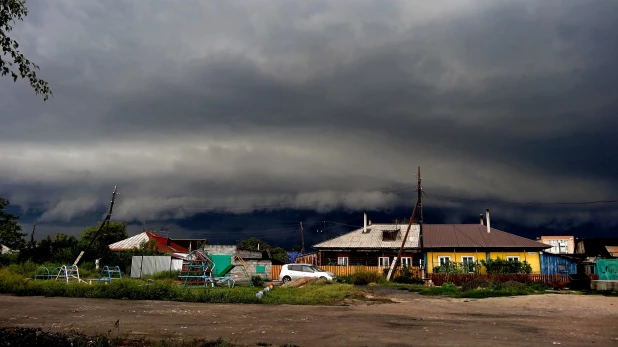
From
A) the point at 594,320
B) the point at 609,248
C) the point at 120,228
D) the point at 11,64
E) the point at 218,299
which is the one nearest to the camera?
the point at 11,64

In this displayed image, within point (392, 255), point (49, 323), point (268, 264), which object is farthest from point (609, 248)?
point (49, 323)

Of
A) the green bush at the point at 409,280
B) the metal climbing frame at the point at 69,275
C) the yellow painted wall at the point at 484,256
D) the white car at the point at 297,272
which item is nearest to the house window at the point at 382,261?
the yellow painted wall at the point at 484,256

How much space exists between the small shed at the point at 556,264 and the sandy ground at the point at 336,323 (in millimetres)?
24246

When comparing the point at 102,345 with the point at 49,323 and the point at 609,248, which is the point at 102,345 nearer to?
the point at 49,323

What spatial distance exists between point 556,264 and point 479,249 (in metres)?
6.35

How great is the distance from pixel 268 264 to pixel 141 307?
25075 mm

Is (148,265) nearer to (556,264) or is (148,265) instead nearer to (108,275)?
(108,275)

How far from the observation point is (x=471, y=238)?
43.3 metres

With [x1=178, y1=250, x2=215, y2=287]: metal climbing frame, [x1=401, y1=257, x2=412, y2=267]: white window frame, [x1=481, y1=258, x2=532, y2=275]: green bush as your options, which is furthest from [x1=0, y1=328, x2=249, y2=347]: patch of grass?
[x1=401, y1=257, x2=412, y2=267]: white window frame

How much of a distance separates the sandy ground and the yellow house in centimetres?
2361

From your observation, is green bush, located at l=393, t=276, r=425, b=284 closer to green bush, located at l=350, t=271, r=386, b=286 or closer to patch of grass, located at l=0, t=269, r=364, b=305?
green bush, located at l=350, t=271, r=386, b=286

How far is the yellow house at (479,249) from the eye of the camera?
134ft

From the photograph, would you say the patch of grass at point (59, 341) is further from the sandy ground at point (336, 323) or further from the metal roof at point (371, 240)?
the metal roof at point (371, 240)

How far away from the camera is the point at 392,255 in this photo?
1797 inches
